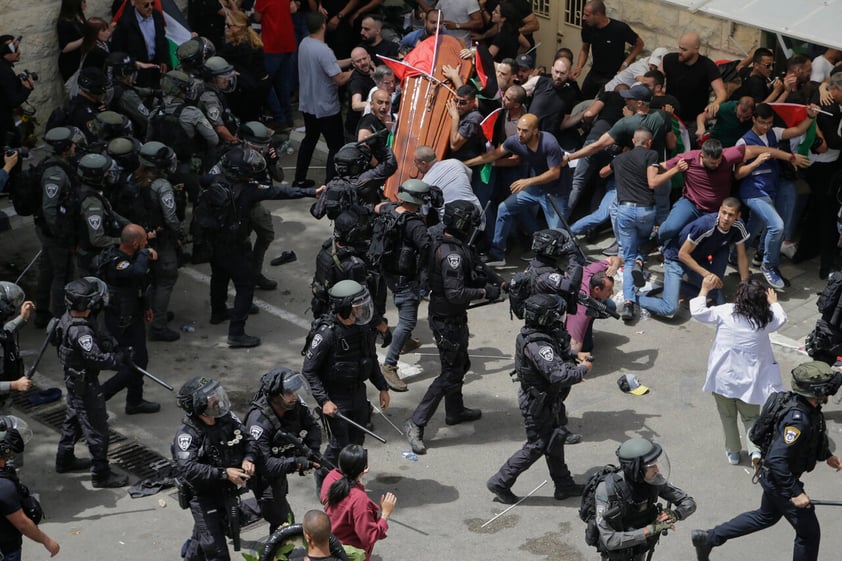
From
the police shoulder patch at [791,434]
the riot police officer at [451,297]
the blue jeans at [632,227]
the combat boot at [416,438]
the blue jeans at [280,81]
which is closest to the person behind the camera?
the police shoulder patch at [791,434]

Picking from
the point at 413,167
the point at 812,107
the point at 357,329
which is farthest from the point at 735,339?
the point at 413,167

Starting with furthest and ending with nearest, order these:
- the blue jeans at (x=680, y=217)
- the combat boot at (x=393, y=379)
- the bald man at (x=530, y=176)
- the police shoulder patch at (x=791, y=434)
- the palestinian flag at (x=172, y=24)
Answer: the palestinian flag at (x=172, y=24) < the bald man at (x=530, y=176) < the blue jeans at (x=680, y=217) < the combat boot at (x=393, y=379) < the police shoulder patch at (x=791, y=434)

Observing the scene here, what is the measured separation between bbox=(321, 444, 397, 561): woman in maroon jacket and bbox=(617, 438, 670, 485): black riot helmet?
1368mm

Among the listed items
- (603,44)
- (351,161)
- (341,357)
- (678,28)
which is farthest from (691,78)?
(341,357)

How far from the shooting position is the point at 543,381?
8.81 m

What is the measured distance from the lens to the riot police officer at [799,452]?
7883 millimetres

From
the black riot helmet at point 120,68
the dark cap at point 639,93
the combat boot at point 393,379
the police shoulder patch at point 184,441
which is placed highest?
the dark cap at point 639,93

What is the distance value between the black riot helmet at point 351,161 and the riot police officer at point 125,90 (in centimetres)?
265

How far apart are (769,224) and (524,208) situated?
7.51 ft

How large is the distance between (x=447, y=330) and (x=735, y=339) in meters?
2.13

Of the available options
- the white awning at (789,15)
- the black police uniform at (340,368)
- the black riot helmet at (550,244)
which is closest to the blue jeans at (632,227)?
the white awning at (789,15)

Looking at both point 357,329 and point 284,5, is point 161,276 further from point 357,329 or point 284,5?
point 284,5

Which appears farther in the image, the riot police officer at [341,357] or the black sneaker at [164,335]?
the black sneaker at [164,335]

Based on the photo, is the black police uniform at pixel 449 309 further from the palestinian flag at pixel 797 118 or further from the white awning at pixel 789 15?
the palestinian flag at pixel 797 118
